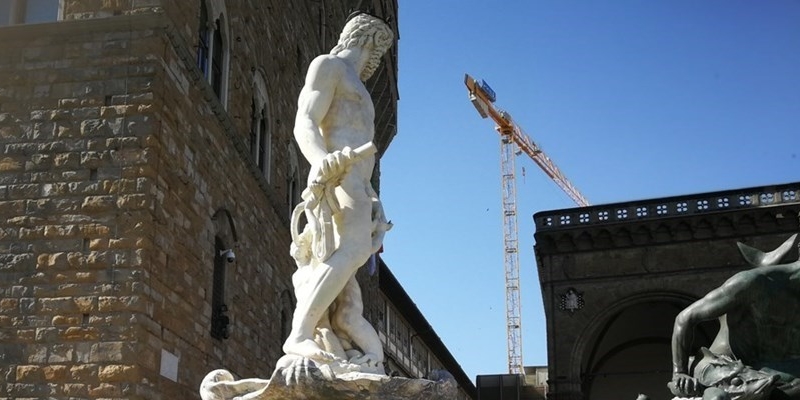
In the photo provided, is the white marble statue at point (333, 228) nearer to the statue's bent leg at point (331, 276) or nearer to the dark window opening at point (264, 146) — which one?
the statue's bent leg at point (331, 276)

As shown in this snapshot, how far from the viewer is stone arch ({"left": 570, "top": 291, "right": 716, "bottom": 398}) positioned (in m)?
27.6

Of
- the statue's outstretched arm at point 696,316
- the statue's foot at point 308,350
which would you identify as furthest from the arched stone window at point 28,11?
the statue's outstretched arm at point 696,316

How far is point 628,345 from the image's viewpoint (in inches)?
1270

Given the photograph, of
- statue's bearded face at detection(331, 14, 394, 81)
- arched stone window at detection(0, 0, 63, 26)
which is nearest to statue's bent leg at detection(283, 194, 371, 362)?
statue's bearded face at detection(331, 14, 394, 81)

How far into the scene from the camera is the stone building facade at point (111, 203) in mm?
8773

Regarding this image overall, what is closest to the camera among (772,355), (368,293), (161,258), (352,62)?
(772,355)

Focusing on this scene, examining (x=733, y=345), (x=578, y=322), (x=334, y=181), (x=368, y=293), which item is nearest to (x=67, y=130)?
(x=334, y=181)

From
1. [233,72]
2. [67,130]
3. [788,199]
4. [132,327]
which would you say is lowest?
[132,327]

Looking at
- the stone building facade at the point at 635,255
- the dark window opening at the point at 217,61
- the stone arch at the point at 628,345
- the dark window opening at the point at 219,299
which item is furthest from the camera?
the stone arch at the point at 628,345

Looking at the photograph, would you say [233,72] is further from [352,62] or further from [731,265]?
[731,265]

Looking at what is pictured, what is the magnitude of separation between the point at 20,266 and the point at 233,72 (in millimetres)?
4818

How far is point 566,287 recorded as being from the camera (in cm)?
2828

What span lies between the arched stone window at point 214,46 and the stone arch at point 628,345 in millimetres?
17279

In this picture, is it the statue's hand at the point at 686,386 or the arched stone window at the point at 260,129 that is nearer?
the statue's hand at the point at 686,386
